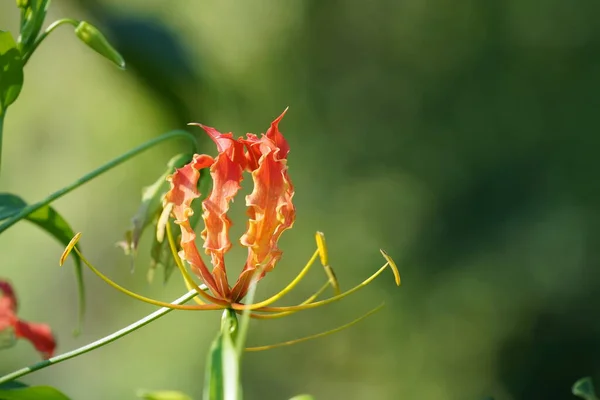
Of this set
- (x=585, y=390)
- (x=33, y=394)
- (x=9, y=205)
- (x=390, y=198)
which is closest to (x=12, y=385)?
(x=33, y=394)

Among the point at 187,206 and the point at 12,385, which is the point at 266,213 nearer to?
the point at 187,206

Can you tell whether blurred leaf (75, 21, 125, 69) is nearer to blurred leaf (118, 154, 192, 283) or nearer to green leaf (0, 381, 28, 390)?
blurred leaf (118, 154, 192, 283)

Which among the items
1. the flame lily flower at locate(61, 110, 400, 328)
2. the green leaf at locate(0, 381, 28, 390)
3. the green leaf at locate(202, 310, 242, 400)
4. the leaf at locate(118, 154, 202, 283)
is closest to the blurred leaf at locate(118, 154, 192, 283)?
the leaf at locate(118, 154, 202, 283)

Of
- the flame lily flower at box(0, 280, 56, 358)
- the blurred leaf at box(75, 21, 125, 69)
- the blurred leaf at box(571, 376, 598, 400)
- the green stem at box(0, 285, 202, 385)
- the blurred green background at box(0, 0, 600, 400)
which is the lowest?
the blurred leaf at box(571, 376, 598, 400)

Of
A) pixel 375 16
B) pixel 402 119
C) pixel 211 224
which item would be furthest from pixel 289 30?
pixel 211 224

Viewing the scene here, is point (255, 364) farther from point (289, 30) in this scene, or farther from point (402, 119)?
point (289, 30)

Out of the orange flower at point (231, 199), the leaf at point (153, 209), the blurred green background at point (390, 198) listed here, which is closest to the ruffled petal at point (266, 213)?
the orange flower at point (231, 199)
